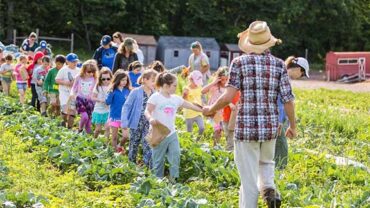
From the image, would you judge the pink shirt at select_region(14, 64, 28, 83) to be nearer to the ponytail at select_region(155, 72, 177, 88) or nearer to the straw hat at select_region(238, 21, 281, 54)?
the ponytail at select_region(155, 72, 177, 88)

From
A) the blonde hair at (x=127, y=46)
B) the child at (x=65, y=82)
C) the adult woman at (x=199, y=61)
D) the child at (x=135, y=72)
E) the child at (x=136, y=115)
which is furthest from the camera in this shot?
the adult woman at (x=199, y=61)

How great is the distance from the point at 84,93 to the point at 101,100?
28.0 inches

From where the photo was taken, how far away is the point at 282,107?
844cm

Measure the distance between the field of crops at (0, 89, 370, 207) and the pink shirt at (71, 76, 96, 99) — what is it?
2.60 ft

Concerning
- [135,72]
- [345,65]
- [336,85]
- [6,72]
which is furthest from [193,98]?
[345,65]

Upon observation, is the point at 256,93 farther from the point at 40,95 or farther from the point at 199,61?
the point at 40,95

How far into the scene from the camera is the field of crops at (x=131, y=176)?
260 inches

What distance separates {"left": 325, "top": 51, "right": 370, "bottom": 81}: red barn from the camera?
41.1 meters

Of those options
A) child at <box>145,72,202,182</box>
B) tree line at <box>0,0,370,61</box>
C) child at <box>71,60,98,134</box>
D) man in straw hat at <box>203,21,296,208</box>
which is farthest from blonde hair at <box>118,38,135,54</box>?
tree line at <box>0,0,370,61</box>

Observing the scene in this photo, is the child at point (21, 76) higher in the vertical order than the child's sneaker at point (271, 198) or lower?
higher

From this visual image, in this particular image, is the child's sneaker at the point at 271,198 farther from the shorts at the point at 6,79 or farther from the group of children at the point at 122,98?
the shorts at the point at 6,79

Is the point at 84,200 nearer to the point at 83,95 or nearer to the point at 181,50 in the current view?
the point at 83,95

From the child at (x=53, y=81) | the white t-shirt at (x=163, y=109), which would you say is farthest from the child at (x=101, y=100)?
the white t-shirt at (x=163, y=109)

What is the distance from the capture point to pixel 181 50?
152 feet
